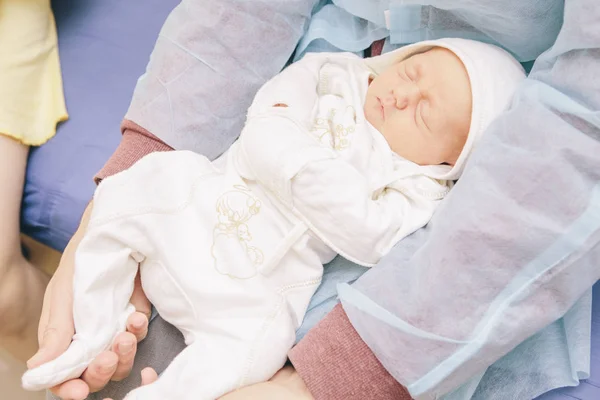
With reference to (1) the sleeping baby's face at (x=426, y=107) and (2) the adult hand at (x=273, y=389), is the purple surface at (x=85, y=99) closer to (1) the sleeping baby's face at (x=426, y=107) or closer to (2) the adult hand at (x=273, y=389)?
(2) the adult hand at (x=273, y=389)

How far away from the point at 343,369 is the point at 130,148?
1.52 feet

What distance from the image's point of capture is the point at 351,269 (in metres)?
0.78

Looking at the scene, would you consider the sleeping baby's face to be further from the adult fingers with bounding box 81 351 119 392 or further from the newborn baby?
the adult fingers with bounding box 81 351 119 392

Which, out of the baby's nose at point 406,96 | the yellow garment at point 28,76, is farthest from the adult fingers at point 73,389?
Answer: the baby's nose at point 406,96

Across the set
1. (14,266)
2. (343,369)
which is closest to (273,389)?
(343,369)

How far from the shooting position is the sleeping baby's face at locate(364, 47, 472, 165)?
0.79 meters

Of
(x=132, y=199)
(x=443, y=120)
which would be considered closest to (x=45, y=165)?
(x=132, y=199)

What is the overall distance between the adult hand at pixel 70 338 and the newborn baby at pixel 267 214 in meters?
0.02

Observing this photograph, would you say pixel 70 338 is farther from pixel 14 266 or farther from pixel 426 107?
pixel 426 107

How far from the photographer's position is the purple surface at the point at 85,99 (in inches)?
37.4

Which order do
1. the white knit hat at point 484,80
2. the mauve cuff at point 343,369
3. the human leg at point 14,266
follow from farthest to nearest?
1. the human leg at point 14,266
2. the white knit hat at point 484,80
3. the mauve cuff at point 343,369

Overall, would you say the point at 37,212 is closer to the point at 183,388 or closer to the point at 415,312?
the point at 183,388

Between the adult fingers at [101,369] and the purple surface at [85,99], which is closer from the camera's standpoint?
the adult fingers at [101,369]

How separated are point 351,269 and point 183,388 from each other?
10.8 inches
